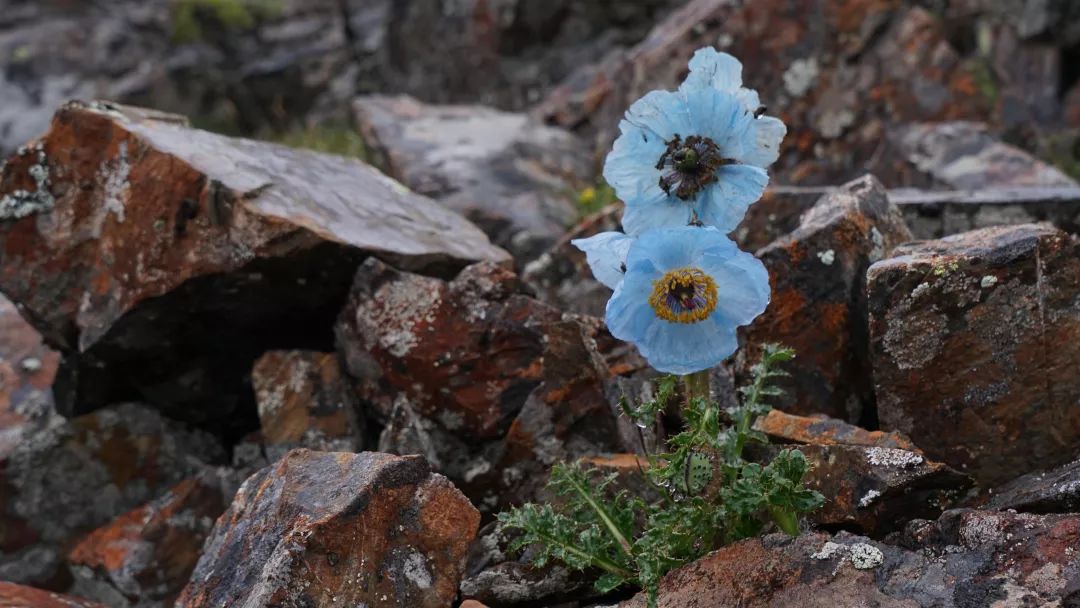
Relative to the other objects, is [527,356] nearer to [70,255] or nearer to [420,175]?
[70,255]

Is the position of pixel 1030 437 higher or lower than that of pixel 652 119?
lower

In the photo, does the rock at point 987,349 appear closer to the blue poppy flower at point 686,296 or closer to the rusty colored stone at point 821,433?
the rusty colored stone at point 821,433

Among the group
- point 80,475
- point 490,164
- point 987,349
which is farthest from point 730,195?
point 490,164

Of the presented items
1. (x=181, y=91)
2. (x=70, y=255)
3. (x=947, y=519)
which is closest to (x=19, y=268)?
(x=70, y=255)

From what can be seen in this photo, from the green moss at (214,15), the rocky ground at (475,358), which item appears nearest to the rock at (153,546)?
the rocky ground at (475,358)

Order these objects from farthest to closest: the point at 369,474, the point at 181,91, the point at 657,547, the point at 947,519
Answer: the point at 181,91 < the point at 369,474 < the point at 657,547 < the point at 947,519

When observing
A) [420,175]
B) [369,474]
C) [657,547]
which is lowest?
[657,547]

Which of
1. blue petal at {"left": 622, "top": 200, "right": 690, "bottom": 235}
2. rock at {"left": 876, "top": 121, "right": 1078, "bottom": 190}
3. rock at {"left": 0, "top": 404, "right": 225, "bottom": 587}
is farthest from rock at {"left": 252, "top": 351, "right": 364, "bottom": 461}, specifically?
rock at {"left": 876, "top": 121, "right": 1078, "bottom": 190}

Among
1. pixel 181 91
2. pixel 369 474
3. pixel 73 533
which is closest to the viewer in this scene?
pixel 369 474
